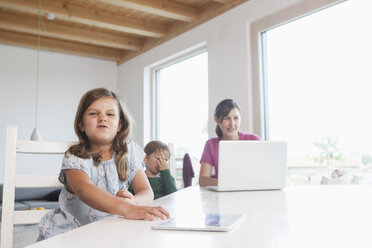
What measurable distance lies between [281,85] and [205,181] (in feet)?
5.11

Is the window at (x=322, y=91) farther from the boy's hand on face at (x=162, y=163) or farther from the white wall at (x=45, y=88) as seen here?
the white wall at (x=45, y=88)

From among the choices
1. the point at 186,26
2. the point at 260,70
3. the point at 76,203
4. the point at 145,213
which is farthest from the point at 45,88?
the point at 145,213

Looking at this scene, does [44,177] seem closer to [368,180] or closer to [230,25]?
[368,180]

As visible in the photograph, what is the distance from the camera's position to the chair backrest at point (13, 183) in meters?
1.07

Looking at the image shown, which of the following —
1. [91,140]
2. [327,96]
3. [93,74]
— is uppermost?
[93,74]

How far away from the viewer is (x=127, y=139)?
4.42 ft

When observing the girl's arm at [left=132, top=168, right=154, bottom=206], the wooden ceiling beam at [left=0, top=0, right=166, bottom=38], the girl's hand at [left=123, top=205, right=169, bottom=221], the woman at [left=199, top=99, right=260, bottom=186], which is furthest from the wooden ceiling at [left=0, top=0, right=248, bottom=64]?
the girl's hand at [left=123, top=205, right=169, bottom=221]

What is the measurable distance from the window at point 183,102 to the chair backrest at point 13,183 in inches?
110

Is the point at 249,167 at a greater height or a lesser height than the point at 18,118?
lesser

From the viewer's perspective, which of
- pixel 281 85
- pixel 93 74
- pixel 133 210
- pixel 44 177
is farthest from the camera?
pixel 93 74

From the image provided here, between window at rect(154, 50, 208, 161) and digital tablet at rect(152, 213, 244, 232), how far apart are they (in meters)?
3.16

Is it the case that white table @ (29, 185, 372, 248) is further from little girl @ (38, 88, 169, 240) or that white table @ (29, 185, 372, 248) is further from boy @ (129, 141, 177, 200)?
boy @ (129, 141, 177, 200)

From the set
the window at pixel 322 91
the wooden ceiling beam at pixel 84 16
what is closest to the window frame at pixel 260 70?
the window at pixel 322 91

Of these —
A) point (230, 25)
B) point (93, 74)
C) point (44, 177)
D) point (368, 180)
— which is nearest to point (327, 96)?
point (368, 180)
